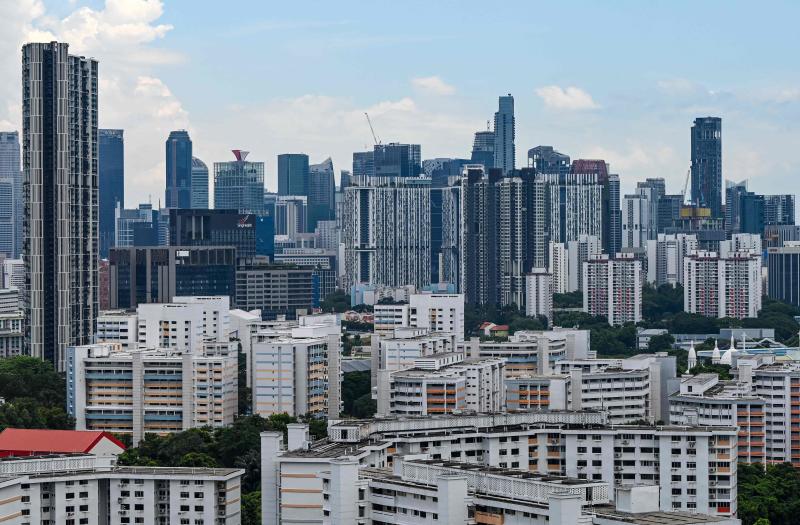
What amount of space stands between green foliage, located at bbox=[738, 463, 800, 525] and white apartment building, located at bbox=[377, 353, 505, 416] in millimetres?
5206

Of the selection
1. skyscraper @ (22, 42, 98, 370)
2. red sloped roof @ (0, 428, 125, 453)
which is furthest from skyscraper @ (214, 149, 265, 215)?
red sloped roof @ (0, 428, 125, 453)

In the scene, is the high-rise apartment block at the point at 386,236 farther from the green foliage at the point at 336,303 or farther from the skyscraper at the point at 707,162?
the skyscraper at the point at 707,162

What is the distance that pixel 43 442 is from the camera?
2589cm

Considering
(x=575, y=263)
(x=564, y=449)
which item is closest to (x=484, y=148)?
(x=575, y=263)

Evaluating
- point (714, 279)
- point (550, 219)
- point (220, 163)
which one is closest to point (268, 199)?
point (220, 163)

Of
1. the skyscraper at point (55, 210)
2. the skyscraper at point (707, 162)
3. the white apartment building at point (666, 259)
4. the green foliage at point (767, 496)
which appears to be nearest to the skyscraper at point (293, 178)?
the skyscraper at point (707, 162)

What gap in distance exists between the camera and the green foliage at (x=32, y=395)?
31.4m

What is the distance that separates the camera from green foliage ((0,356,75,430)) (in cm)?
3144

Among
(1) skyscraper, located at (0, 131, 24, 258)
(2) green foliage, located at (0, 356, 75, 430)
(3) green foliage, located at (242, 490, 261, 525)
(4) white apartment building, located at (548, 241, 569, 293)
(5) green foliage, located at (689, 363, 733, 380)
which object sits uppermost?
(1) skyscraper, located at (0, 131, 24, 258)

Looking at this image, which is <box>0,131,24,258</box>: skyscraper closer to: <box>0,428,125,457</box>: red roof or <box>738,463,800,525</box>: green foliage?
<box>0,428,125,457</box>: red roof

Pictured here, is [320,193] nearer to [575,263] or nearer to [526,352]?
[575,263]

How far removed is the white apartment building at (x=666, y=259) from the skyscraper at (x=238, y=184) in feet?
94.7

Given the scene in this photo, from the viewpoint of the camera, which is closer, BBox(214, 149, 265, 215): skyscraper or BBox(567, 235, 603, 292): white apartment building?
BBox(567, 235, 603, 292): white apartment building

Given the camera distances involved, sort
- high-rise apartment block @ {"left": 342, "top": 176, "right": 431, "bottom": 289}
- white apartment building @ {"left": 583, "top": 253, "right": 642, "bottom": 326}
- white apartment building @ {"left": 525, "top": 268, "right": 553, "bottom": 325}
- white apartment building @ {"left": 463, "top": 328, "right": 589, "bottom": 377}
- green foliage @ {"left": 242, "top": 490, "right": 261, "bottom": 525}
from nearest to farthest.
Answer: green foliage @ {"left": 242, "top": 490, "right": 261, "bottom": 525} < white apartment building @ {"left": 463, "top": 328, "right": 589, "bottom": 377} < white apartment building @ {"left": 583, "top": 253, "right": 642, "bottom": 326} < white apartment building @ {"left": 525, "top": 268, "right": 553, "bottom": 325} < high-rise apartment block @ {"left": 342, "top": 176, "right": 431, "bottom": 289}
